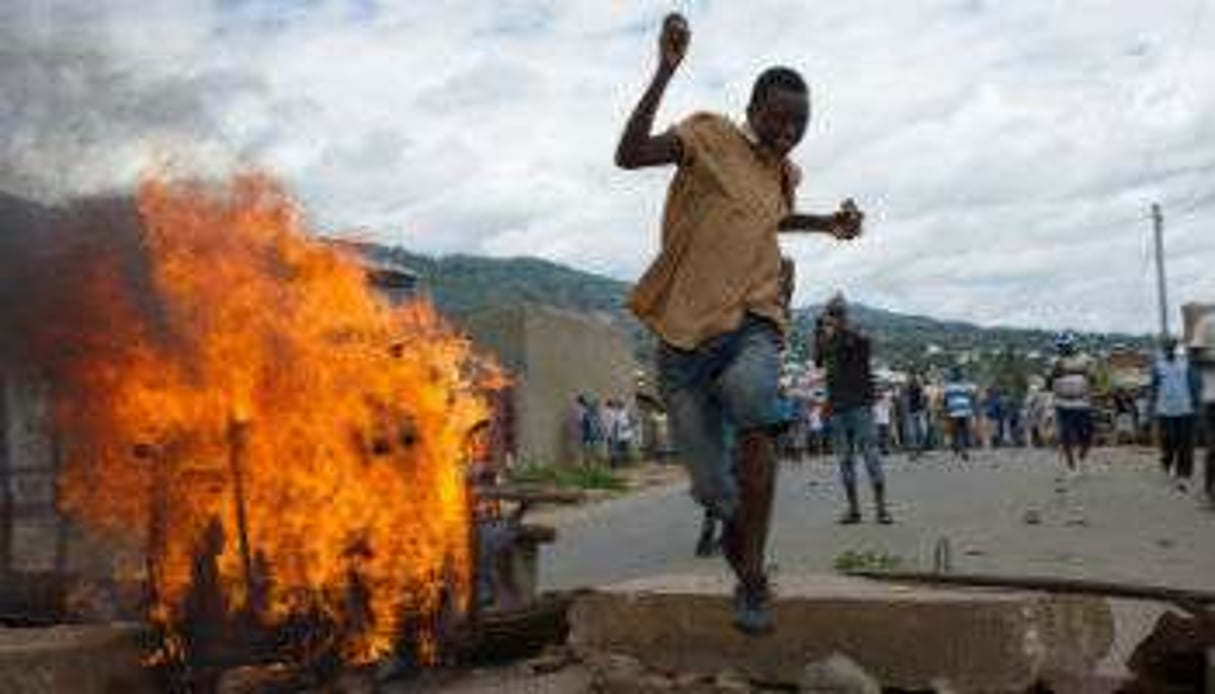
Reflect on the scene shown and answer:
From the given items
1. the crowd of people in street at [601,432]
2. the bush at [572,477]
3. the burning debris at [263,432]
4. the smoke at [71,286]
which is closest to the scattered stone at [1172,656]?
the burning debris at [263,432]

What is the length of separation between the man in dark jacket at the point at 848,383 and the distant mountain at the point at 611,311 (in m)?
0.84

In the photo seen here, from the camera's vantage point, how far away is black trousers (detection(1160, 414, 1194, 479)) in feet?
65.9

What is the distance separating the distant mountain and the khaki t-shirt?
8011mm

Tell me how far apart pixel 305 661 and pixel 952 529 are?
8.66 m

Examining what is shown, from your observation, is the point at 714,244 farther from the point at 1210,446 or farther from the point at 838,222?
the point at 1210,446

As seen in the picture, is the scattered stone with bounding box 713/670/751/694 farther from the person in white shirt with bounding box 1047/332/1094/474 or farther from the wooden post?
the person in white shirt with bounding box 1047/332/1094/474

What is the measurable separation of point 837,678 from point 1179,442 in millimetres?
15221

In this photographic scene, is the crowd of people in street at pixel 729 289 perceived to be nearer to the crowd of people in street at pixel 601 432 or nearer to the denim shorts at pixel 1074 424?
the denim shorts at pixel 1074 424

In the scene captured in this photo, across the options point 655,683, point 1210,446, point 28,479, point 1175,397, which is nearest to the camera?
point 655,683

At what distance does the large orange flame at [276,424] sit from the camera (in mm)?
8578

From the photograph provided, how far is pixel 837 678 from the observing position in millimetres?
6344

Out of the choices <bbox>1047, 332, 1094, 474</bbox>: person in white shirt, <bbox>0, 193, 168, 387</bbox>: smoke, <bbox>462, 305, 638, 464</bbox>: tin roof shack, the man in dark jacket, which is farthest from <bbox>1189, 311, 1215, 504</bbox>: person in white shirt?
<bbox>462, 305, 638, 464</bbox>: tin roof shack

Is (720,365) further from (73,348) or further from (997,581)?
(73,348)

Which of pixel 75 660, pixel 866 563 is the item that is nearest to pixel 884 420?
pixel 866 563
